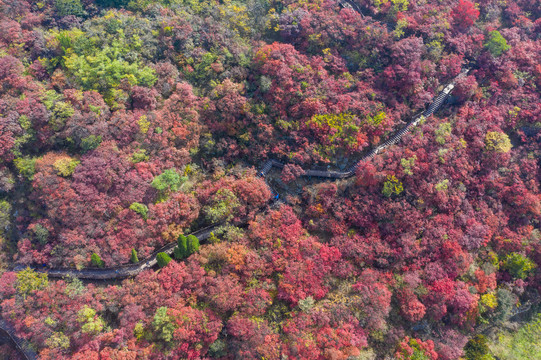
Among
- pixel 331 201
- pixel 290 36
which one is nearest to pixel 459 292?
pixel 331 201

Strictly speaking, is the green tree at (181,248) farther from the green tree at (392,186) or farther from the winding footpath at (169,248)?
the green tree at (392,186)

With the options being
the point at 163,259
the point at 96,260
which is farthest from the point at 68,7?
the point at 163,259

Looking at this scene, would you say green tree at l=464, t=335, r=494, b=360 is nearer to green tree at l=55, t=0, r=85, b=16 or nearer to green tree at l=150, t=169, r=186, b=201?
green tree at l=150, t=169, r=186, b=201

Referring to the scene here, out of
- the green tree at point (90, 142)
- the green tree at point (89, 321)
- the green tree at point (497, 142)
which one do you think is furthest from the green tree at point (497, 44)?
the green tree at point (89, 321)

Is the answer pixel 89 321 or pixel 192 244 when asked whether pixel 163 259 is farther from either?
pixel 89 321

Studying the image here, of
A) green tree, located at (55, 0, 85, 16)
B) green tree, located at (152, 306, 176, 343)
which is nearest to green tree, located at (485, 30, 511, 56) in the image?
green tree, located at (152, 306, 176, 343)

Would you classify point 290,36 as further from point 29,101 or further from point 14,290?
point 14,290

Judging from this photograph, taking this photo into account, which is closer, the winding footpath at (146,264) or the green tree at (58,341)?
the green tree at (58,341)
